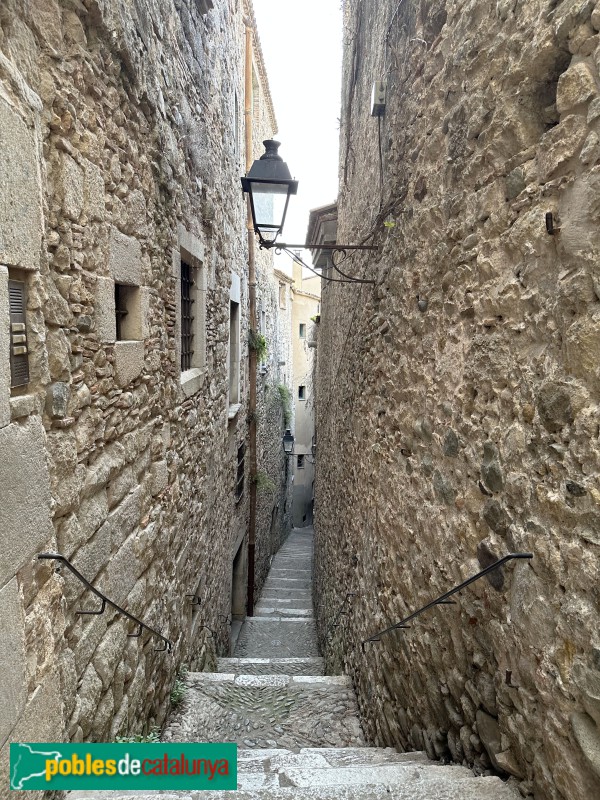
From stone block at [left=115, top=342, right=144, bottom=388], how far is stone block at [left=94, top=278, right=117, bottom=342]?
0.12 metres

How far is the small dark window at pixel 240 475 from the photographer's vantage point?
795 centimetres

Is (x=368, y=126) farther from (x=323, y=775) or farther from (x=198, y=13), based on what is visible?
(x=323, y=775)

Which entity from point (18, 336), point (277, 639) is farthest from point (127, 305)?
point (277, 639)

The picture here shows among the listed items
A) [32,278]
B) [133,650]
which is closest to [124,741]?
[133,650]

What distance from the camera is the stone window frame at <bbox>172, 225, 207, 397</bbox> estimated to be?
3.81 metres

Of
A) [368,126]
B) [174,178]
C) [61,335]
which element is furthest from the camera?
[368,126]

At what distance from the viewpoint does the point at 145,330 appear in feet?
9.69

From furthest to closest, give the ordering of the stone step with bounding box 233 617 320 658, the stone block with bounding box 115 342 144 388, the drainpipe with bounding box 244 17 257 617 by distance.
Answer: the drainpipe with bounding box 244 17 257 617, the stone step with bounding box 233 617 320 658, the stone block with bounding box 115 342 144 388

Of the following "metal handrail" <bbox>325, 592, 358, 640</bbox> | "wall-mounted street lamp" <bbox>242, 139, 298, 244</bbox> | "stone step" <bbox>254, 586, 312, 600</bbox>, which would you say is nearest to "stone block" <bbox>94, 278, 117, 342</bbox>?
"wall-mounted street lamp" <bbox>242, 139, 298, 244</bbox>

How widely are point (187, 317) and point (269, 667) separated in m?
3.70

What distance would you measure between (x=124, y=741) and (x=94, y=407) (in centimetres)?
164

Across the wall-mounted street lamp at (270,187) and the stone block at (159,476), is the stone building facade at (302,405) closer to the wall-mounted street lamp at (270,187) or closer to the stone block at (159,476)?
the wall-mounted street lamp at (270,187)

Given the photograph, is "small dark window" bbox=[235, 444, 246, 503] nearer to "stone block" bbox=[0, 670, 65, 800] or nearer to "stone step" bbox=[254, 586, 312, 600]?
"stone step" bbox=[254, 586, 312, 600]

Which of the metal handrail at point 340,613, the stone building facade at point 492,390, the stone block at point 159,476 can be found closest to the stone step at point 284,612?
the metal handrail at point 340,613
